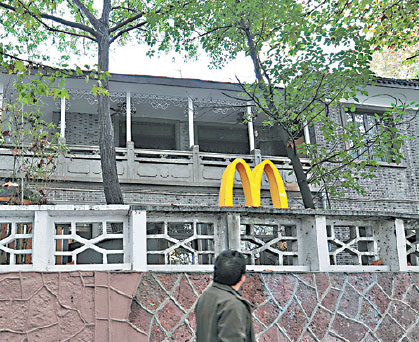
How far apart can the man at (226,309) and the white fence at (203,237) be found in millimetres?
2214

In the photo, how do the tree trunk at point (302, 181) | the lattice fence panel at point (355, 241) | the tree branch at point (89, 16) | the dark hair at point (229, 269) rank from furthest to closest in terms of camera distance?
the tree branch at point (89, 16) < the tree trunk at point (302, 181) < the lattice fence panel at point (355, 241) < the dark hair at point (229, 269)

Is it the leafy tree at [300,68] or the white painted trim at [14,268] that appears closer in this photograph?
the white painted trim at [14,268]

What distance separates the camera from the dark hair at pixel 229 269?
3.66 metres

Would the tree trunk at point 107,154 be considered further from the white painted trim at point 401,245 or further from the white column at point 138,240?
the white painted trim at point 401,245

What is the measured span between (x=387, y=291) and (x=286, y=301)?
1358 millimetres

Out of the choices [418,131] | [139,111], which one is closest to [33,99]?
[139,111]

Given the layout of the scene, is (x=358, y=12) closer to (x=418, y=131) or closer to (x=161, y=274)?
(x=418, y=131)

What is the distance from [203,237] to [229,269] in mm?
2436

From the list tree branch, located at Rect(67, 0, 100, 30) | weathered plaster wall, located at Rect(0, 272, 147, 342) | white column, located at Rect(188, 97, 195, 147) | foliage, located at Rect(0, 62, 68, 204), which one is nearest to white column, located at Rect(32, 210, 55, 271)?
weathered plaster wall, located at Rect(0, 272, 147, 342)

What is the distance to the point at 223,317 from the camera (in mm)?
3434

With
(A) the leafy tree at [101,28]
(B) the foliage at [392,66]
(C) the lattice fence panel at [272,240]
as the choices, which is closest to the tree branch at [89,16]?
(A) the leafy tree at [101,28]

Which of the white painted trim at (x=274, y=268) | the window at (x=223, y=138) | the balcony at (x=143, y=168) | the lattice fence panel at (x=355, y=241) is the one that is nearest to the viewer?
the white painted trim at (x=274, y=268)

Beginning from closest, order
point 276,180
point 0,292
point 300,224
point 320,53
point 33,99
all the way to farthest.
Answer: point 0,292, point 300,224, point 33,99, point 276,180, point 320,53

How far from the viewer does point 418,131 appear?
52.3 ft
